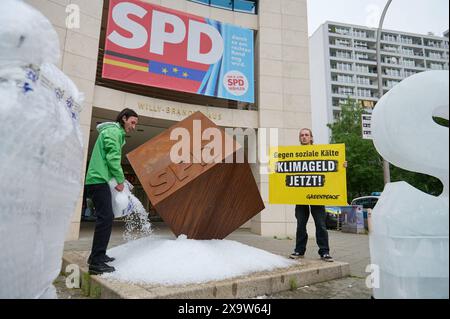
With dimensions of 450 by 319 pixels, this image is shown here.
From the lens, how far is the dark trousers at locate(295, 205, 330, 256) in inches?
160

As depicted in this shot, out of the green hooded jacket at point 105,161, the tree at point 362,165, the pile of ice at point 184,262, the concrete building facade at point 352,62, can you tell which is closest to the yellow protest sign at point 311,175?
the pile of ice at point 184,262

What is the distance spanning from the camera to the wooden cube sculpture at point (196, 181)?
3.42 metres

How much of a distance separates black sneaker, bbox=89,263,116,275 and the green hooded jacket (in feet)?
2.50

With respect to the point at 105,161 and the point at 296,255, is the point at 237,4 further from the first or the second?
the point at 105,161

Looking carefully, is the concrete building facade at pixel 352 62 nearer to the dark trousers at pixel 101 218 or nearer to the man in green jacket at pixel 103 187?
the man in green jacket at pixel 103 187

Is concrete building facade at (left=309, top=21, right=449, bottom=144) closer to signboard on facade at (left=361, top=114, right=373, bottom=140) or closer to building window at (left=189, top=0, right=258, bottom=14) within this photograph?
building window at (left=189, top=0, right=258, bottom=14)

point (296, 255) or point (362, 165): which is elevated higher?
point (362, 165)

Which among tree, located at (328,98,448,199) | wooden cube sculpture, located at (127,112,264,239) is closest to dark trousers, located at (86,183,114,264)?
wooden cube sculpture, located at (127,112,264,239)

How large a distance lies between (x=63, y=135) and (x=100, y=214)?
1160 millimetres

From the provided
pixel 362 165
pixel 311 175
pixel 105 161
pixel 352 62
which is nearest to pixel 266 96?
pixel 311 175

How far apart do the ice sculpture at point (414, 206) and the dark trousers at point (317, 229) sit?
2.13 metres

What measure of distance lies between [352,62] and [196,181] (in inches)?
2113

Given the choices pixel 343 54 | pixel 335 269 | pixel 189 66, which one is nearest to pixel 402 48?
pixel 343 54

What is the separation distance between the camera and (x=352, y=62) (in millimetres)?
49844
